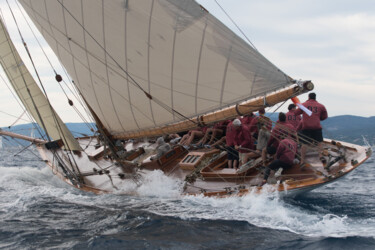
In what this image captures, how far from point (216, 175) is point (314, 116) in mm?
2884

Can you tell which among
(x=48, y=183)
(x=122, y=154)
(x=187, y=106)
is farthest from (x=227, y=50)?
(x=48, y=183)

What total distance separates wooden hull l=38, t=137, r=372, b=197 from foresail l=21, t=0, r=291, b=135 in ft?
3.71

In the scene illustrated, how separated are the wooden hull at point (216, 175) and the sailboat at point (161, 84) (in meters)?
0.03

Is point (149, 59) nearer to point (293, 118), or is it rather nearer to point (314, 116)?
point (314, 116)

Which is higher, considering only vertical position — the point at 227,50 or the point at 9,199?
the point at 227,50

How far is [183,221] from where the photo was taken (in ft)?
23.3

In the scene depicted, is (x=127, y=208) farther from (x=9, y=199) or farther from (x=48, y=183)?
(x=48, y=183)

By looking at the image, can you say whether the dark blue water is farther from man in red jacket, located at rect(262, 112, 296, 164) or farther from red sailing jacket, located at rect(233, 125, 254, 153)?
red sailing jacket, located at rect(233, 125, 254, 153)

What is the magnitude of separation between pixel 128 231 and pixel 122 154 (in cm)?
460

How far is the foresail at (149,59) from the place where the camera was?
7230 millimetres

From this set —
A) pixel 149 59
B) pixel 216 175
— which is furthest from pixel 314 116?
pixel 149 59

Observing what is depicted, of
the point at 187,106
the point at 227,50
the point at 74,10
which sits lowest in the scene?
the point at 187,106

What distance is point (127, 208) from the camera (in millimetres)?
8242

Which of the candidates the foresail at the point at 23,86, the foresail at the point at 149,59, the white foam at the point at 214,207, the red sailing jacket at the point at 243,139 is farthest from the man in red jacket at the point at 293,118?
the foresail at the point at 23,86
